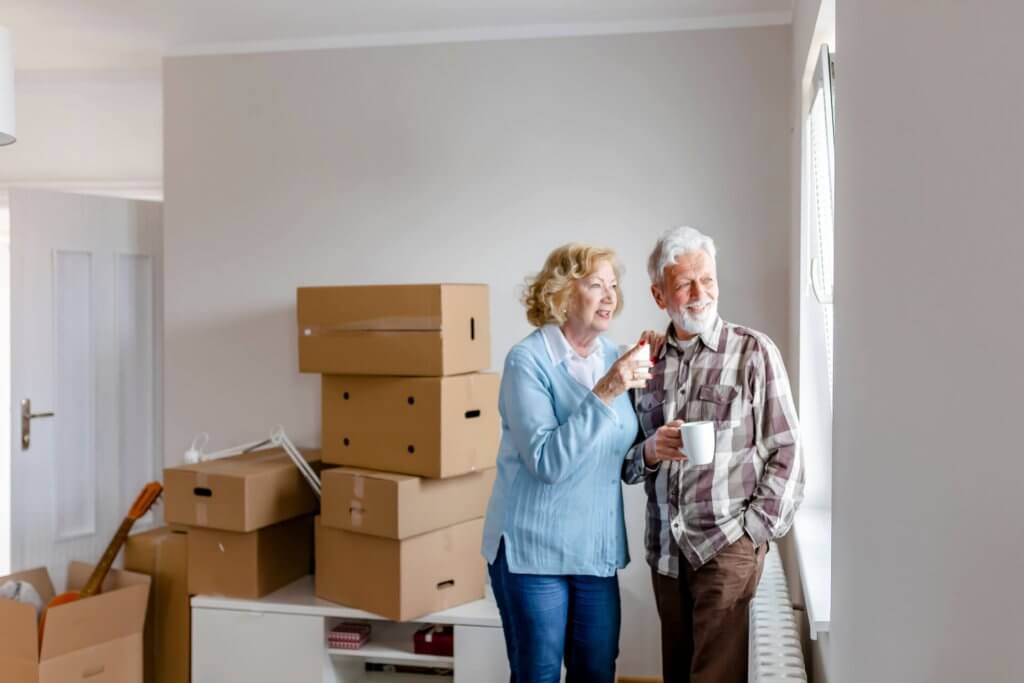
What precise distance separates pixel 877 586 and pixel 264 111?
10.7ft

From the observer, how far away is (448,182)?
3643 mm

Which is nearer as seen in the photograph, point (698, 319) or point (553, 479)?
point (698, 319)

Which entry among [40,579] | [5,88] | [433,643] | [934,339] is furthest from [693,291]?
[40,579]

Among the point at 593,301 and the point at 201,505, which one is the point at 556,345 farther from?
the point at 201,505

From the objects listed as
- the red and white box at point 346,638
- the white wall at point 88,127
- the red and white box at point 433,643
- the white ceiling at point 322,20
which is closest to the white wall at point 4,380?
the white wall at point 88,127

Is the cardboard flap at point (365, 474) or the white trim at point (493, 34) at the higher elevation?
the white trim at point (493, 34)

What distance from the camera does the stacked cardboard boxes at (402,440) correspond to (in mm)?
2982

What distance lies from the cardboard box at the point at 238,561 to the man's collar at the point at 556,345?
4.81 ft

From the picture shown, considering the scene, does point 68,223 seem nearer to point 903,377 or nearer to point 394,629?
point 394,629

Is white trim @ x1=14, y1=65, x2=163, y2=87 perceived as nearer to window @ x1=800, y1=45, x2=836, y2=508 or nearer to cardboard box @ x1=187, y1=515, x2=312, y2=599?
cardboard box @ x1=187, y1=515, x2=312, y2=599

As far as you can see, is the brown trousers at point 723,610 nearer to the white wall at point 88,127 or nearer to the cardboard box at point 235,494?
the cardboard box at point 235,494

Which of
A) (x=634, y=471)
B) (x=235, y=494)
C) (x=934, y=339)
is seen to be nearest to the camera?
(x=934, y=339)

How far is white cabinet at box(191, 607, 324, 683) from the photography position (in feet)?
10.5

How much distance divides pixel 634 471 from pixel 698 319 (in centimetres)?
40
